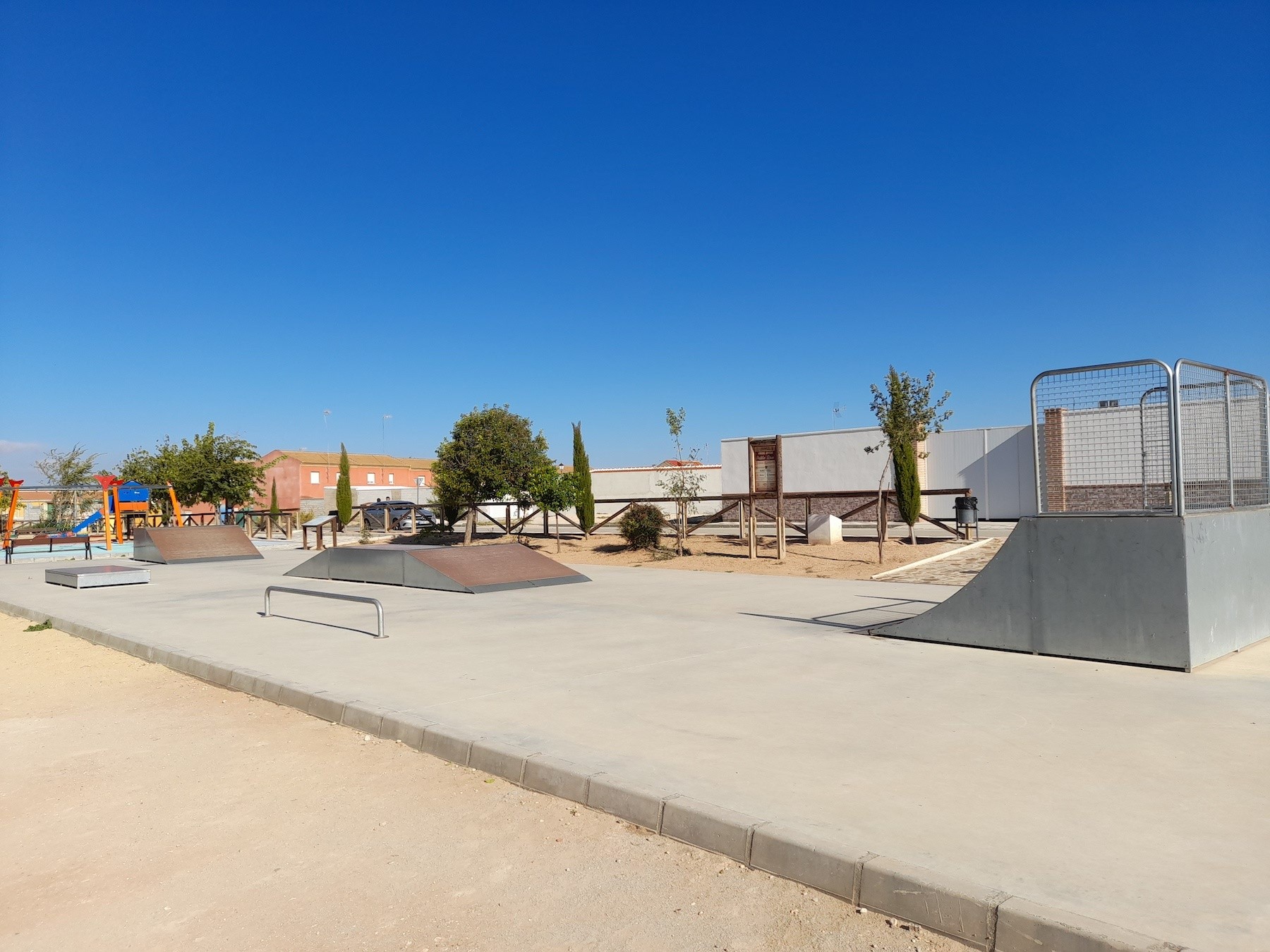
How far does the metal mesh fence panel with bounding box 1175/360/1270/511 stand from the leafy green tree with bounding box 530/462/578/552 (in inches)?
664

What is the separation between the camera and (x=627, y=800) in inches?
163

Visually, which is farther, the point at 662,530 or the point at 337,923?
the point at 662,530

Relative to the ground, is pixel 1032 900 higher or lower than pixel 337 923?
higher

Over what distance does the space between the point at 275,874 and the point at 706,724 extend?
2.72 meters

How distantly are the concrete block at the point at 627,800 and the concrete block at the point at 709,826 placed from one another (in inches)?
2.6

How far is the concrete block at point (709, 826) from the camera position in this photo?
12.0ft

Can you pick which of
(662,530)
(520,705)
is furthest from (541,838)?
→ (662,530)

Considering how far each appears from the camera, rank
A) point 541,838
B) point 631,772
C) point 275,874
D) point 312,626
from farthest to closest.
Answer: point 312,626
point 631,772
point 541,838
point 275,874

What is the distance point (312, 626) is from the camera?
33.6 ft

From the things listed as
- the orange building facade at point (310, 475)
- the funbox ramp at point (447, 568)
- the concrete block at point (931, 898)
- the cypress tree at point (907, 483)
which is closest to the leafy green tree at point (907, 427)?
the cypress tree at point (907, 483)

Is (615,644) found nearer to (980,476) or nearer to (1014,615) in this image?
(1014,615)

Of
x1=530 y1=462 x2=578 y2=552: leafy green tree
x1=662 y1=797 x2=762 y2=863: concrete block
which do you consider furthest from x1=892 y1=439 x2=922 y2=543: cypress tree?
x1=662 y1=797 x2=762 y2=863: concrete block

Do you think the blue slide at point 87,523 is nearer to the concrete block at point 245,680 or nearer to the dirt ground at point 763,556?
the dirt ground at point 763,556

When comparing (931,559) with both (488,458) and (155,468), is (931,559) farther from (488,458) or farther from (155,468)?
(155,468)
